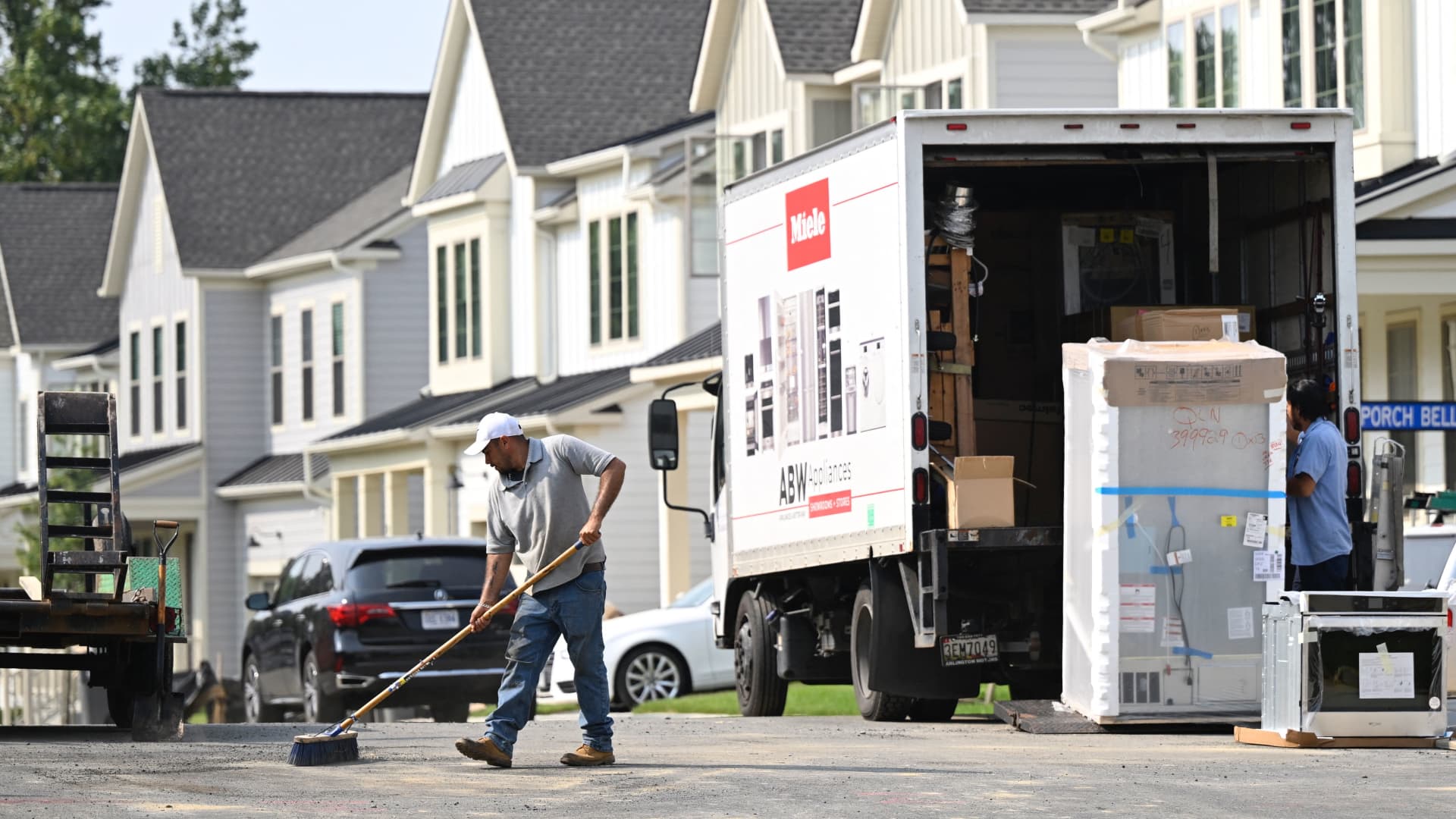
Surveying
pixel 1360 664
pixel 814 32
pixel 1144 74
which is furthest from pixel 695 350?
pixel 1360 664

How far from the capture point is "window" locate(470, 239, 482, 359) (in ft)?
133

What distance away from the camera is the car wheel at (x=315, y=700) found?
21641 mm

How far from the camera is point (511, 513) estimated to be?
13031mm

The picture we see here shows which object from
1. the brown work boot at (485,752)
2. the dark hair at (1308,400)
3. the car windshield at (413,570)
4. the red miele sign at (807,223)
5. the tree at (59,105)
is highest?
the tree at (59,105)

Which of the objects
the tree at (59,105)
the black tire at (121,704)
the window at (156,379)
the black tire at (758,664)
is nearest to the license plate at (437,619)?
the black tire at (758,664)

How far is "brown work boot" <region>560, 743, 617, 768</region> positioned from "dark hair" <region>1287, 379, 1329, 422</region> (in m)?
4.71

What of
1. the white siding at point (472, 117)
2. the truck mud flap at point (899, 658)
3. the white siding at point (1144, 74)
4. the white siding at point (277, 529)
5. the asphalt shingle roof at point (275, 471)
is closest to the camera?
the truck mud flap at point (899, 658)

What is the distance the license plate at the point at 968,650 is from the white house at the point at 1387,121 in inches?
277

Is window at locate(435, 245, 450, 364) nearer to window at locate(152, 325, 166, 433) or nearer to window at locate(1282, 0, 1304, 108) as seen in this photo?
window at locate(152, 325, 166, 433)

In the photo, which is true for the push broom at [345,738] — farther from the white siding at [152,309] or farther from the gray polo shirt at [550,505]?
the white siding at [152,309]

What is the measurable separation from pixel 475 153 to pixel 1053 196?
24.2 meters

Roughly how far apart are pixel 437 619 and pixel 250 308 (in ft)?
91.1

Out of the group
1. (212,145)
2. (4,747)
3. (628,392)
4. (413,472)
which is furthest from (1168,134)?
(212,145)

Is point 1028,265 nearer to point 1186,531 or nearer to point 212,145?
point 1186,531
